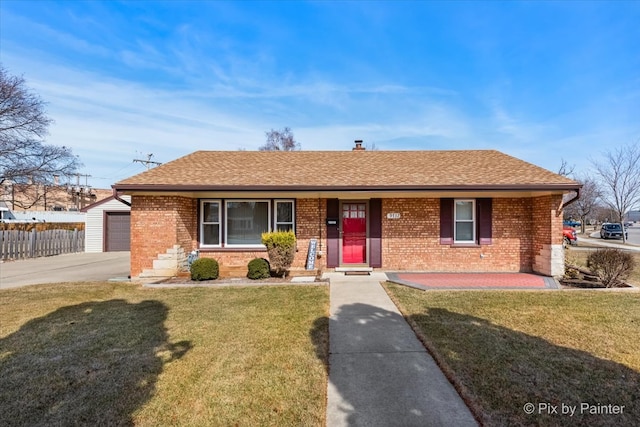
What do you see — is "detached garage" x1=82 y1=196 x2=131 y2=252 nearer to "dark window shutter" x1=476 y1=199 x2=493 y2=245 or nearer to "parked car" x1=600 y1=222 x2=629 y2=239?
"dark window shutter" x1=476 y1=199 x2=493 y2=245

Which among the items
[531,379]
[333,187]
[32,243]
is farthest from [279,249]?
[32,243]

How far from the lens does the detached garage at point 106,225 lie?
61.3ft

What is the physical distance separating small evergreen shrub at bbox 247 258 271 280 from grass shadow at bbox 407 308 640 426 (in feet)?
17.3

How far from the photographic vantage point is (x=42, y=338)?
476 centimetres

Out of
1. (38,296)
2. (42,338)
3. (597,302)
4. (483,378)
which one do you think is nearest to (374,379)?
(483,378)

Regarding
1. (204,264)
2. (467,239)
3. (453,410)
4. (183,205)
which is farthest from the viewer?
(467,239)

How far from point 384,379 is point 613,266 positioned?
844 cm

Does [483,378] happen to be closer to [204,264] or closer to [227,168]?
[204,264]

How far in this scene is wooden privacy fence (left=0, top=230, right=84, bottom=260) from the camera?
46.4 ft

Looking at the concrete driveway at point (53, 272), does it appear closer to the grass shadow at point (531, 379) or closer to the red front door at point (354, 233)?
the red front door at point (354, 233)

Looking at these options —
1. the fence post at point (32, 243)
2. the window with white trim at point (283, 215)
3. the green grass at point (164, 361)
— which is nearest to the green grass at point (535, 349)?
the green grass at point (164, 361)

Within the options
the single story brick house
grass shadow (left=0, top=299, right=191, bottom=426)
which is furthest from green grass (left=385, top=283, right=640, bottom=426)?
grass shadow (left=0, top=299, right=191, bottom=426)

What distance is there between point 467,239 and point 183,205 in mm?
9234

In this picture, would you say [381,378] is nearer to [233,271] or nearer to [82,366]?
[82,366]
